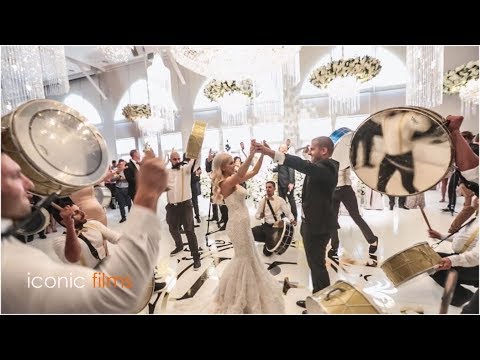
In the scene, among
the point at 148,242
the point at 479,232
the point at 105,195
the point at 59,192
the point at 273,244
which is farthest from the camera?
the point at 273,244

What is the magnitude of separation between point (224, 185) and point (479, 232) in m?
2.05

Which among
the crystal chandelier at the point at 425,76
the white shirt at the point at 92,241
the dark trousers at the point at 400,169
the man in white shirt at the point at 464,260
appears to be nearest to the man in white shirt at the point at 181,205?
the white shirt at the point at 92,241

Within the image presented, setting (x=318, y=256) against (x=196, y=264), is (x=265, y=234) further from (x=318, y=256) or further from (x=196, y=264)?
(x=196, y=264)

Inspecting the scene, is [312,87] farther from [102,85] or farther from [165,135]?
[102,85]

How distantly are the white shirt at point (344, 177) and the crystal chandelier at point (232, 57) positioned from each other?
3.51ft

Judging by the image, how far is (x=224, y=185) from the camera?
2.11 metres

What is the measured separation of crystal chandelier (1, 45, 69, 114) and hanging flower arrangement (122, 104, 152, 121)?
0.49 m

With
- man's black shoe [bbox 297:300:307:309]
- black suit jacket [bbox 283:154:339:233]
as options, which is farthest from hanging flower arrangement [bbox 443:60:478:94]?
man's black shoe [bbox 297:300:307:309]

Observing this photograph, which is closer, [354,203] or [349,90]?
[349,90]

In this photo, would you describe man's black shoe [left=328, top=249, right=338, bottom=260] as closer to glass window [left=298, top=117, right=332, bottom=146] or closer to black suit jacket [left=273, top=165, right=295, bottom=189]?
black suit jacket [left=273, top=165, right=295, bottom=189]

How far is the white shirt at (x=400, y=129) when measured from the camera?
69.7 inches

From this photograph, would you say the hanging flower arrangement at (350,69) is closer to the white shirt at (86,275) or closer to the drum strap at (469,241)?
the drum strap at (469,241)

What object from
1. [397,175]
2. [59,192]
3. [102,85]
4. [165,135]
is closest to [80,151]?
[59,192]

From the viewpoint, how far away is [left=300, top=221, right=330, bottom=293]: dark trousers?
2.15 meters
